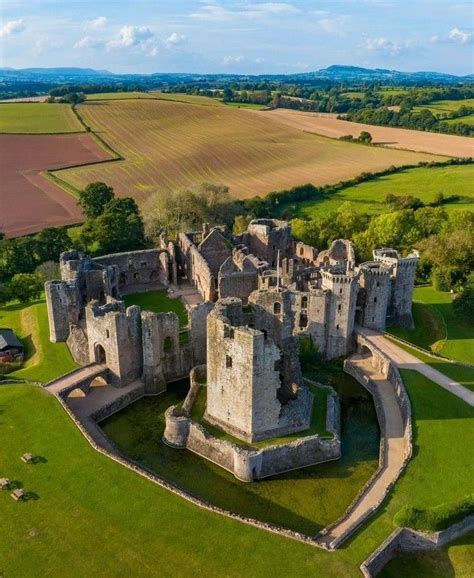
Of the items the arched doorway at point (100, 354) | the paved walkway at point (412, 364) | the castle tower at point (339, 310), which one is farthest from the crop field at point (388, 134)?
the arched doorway at point (100, 354)

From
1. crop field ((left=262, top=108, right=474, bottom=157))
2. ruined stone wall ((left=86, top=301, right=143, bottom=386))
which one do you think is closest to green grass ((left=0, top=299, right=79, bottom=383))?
ruined stone wall ((left=86, top=301, right=143, bottom=386))

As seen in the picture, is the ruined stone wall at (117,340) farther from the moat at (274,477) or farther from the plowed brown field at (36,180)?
the plowed brown field at (36,180)

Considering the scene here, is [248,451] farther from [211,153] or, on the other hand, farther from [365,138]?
[365,138]

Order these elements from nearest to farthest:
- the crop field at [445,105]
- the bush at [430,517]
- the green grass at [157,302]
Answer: the bush at [430,517]
the green grass at [157,302]
the crop field at [445,105]

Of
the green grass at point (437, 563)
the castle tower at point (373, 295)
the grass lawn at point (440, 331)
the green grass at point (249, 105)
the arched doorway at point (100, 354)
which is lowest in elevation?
the green grass at point (437, 563)

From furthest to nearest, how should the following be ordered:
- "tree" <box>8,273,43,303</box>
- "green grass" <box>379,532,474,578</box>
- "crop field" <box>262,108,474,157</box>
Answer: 1. "crop field" <box>262,108,474,157</box>
2. "tree" <box>8,273,43,303</box>
3. "green grass" <box>379,532,474,578</box>

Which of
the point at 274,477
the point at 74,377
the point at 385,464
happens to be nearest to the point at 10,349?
the point at 74,377

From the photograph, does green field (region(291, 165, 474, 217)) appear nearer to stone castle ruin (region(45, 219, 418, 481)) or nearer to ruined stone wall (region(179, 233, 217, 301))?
stone castle ruin (region(45, 219, 418, 481))
